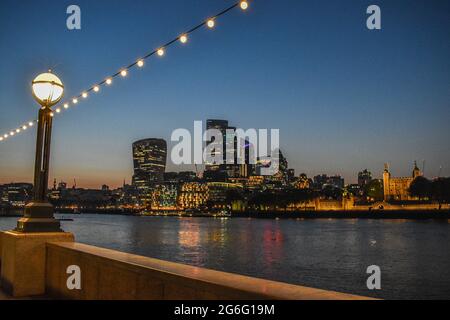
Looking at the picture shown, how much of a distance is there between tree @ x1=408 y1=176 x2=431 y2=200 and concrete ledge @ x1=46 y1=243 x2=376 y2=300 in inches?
6113

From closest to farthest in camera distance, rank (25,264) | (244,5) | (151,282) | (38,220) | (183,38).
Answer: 1. (151,282)
2. (244,5)
3. (25,264)
4. (183,38)
5. (38,220)

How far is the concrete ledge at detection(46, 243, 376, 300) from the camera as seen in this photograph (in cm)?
346

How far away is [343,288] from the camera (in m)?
26.5

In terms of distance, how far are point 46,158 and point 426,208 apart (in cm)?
15967

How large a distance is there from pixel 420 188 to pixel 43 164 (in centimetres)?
15773

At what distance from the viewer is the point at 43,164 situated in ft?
26.0

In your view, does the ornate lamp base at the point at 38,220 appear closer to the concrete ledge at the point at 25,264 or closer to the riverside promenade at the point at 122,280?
the concrete ledge at the point at 25,264

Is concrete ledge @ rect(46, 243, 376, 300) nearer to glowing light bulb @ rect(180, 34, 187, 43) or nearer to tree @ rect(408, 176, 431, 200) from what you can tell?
glowing light bulb @ rect(180, 34, 187, 43)

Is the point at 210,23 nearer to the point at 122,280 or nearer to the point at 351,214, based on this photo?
the point at 122,280

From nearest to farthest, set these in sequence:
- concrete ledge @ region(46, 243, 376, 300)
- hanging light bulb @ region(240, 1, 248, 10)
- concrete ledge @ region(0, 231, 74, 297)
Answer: concrete ledge @ region(46, 243, 376, 300) < hanging light bulb @ region(240, 1, 248, 10) < concrete ledge @ region(0, 231, 74, 297)

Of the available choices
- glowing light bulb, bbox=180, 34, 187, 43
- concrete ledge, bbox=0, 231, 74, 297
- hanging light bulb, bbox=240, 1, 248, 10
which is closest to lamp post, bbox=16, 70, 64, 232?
concrete ledge, bbox=0, 231, 74, 297

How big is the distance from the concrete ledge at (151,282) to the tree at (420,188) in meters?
155

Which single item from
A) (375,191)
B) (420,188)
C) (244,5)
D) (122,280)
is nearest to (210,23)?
(244,5)

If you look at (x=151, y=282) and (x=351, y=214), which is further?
(x=351, y=214)
